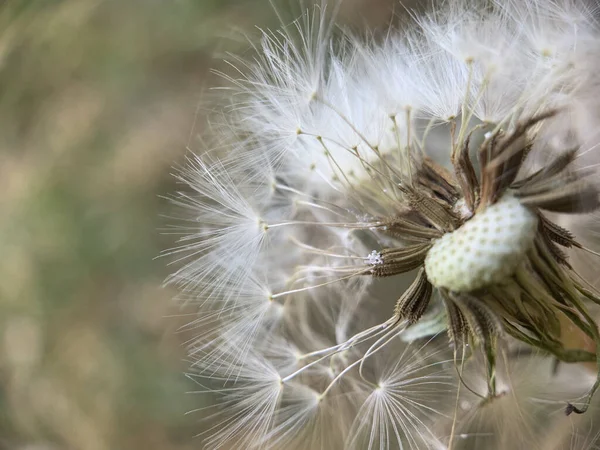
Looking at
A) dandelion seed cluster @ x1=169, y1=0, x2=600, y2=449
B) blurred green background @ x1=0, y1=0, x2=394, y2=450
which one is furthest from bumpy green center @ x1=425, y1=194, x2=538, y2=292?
blurred green background @ x1=0, y1=0, x2=394, y2=450

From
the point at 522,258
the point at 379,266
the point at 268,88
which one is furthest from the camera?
the point at 268,88

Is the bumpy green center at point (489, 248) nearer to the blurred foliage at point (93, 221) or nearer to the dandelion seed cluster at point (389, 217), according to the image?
the dandelion seed cluster at point (389, 217)

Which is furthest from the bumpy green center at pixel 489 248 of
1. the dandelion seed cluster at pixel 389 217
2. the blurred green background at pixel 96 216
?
the blurred green background at pixel 96 216

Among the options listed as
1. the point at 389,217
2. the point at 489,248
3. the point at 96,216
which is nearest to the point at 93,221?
the point at 96,216

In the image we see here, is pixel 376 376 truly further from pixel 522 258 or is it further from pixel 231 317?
pixel 522 258

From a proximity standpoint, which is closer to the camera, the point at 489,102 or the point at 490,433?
the point at 489,102

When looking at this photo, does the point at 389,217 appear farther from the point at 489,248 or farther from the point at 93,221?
the point at 93,221

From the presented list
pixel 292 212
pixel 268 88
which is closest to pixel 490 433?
pixel 292 212
